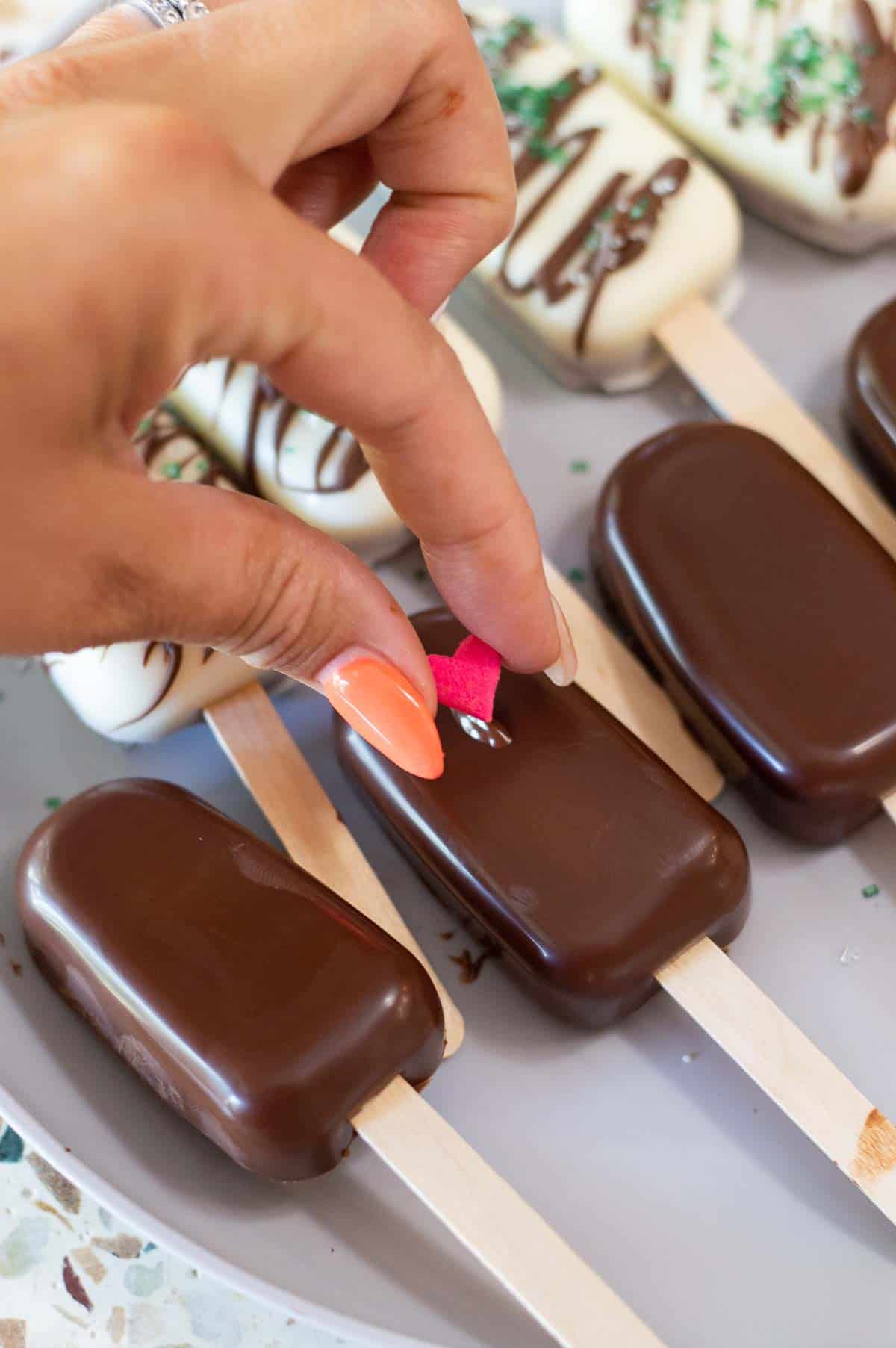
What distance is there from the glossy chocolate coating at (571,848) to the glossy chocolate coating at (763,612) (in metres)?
0.13

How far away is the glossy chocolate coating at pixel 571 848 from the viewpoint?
1.42 m

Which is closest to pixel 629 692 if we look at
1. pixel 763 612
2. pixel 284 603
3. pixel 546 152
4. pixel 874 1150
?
pixel 763 612

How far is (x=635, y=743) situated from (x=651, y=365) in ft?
2.50

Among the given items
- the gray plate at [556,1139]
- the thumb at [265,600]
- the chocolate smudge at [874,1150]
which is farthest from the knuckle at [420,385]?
the chocolate smudge at [874,1150]

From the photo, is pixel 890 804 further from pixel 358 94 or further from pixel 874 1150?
pixel 358 94

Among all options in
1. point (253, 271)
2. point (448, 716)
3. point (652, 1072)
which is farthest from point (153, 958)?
point (253, 271)

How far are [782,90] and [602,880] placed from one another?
137cm

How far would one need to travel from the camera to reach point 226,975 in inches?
53.0

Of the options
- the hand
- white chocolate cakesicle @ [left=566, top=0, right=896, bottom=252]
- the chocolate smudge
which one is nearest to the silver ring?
the hand

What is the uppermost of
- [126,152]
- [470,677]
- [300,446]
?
[126,152]

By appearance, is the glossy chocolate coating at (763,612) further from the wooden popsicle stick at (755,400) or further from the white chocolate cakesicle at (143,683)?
the white chocolate cakesicle at (143,683)

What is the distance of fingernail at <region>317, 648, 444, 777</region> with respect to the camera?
1176mm

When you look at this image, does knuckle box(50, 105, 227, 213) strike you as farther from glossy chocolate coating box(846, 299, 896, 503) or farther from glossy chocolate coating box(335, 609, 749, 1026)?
glossy chocolate coating box(846, 299, 896, 503)

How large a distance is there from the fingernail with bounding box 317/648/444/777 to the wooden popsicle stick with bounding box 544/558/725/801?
1.39 feet
